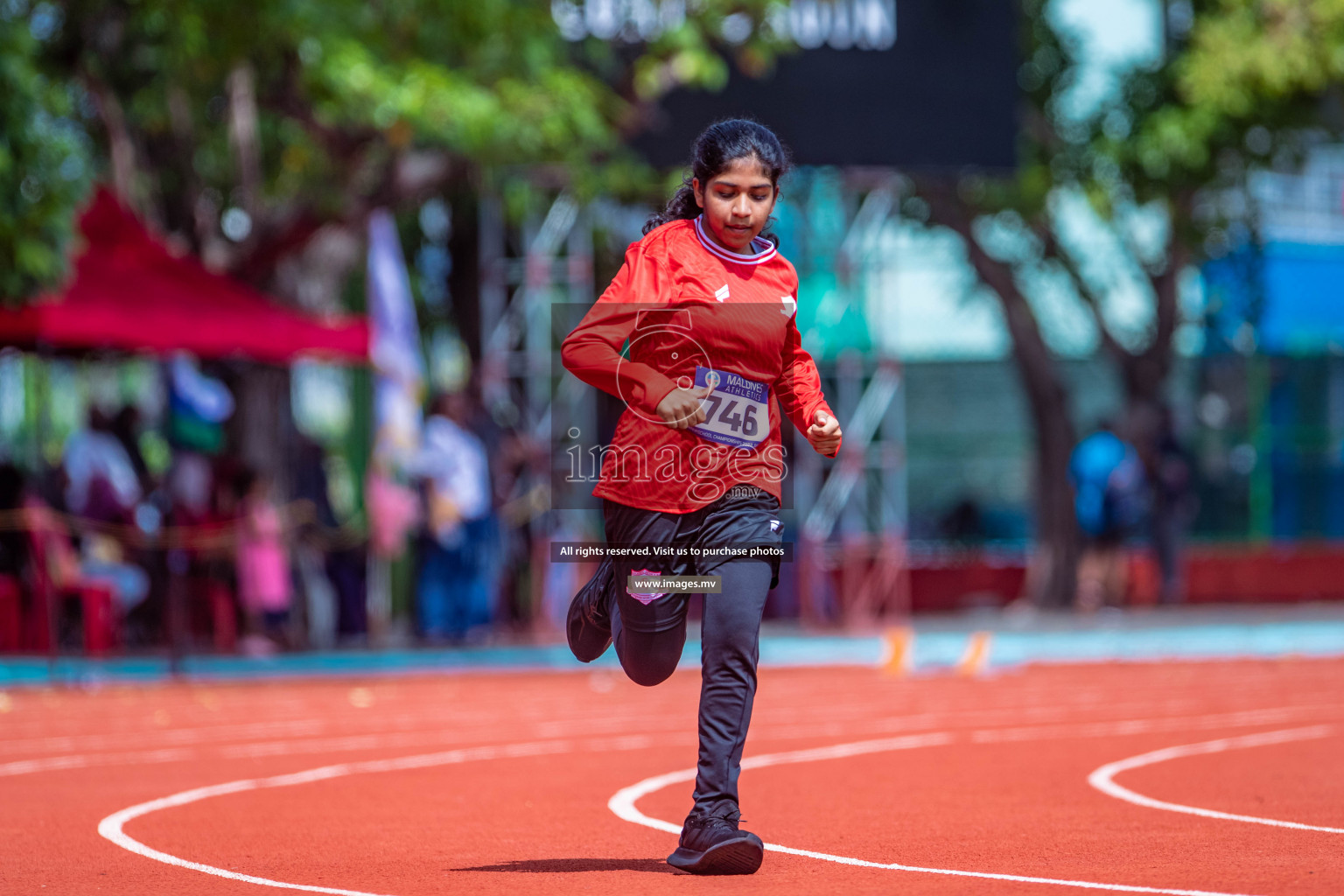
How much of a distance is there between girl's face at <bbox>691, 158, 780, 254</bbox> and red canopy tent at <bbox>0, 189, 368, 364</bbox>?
976cm

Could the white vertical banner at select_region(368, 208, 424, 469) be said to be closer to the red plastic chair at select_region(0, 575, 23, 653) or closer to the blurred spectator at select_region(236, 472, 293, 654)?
the blurred spectator at select_region(236, 472, 293, 654)

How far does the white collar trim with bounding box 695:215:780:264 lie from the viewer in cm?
596

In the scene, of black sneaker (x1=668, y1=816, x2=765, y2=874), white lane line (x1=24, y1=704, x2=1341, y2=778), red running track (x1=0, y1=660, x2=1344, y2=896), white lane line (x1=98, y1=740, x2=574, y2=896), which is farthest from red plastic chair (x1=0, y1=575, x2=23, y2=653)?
black sneaker (x1=668, y1=816, x2=765, y2=874)

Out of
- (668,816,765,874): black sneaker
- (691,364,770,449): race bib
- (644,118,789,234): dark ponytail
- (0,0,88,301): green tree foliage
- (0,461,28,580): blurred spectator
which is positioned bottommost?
(668,816,765,874): black sneaker

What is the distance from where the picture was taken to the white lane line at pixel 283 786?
599cm

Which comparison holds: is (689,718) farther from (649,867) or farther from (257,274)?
(257,274)

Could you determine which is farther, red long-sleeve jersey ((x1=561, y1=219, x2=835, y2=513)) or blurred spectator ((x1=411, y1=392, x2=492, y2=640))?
blurred spectator ((x1=411, y1=392, x2=492, y2=640))

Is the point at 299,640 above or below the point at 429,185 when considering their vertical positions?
below

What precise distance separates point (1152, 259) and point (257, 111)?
A: 9.48m

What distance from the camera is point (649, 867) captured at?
600 centimetres

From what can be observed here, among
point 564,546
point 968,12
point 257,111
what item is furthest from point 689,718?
point 257,111

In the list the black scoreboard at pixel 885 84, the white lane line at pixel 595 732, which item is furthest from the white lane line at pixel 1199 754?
the black scoreboard at pixel 885 84

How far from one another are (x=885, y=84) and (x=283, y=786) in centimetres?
1022

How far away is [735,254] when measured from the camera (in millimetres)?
5973
